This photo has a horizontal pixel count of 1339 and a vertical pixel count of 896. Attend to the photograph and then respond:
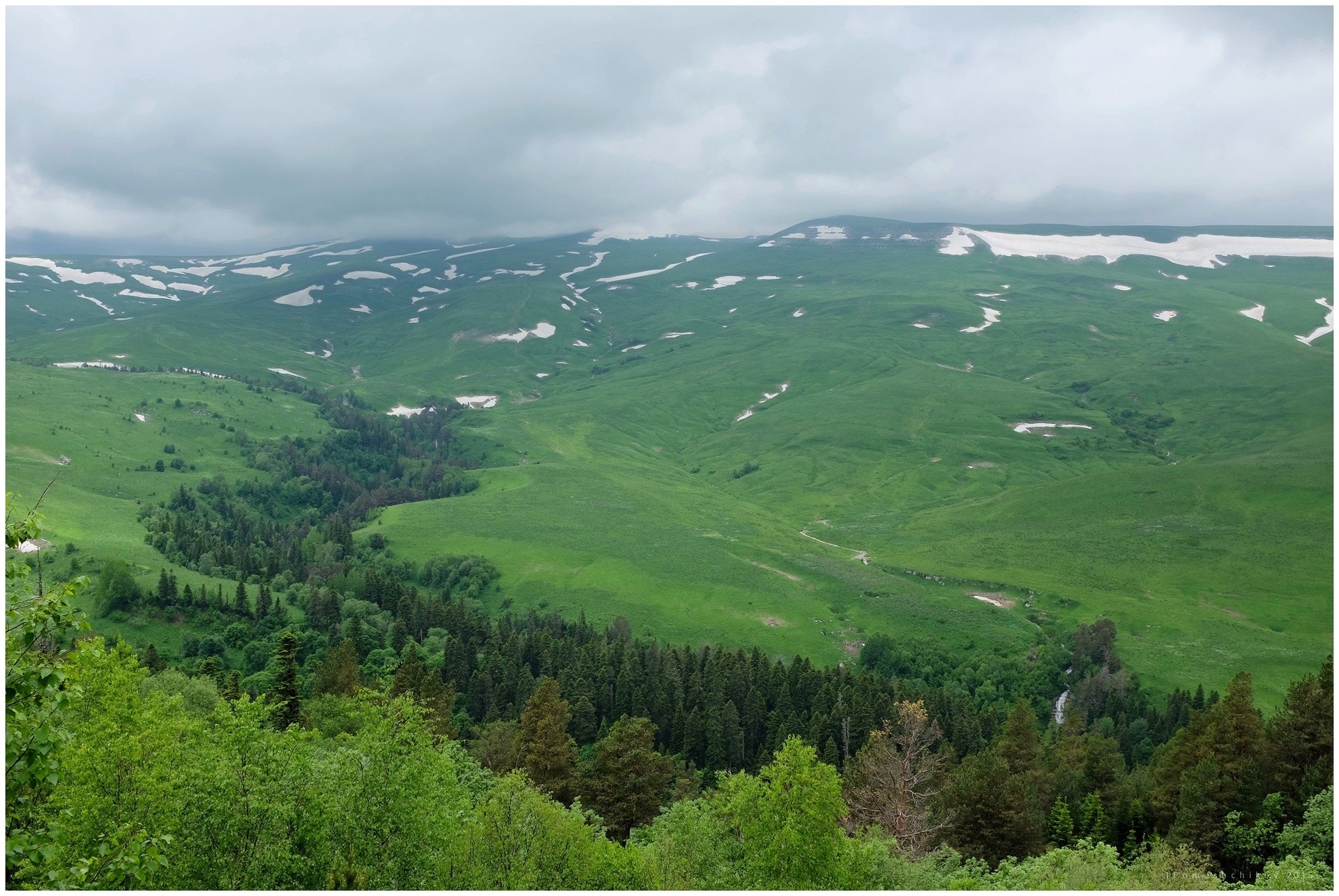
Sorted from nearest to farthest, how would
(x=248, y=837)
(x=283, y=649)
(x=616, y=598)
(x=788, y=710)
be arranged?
(x=248, y=837) → (x=283, y=649) → (x=788, y=710) → (x=616, y=598)

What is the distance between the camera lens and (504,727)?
80.1m

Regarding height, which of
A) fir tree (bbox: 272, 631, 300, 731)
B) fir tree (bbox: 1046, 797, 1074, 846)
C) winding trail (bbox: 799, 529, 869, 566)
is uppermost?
fir tree (bbox: 272, 631, 300, 731)

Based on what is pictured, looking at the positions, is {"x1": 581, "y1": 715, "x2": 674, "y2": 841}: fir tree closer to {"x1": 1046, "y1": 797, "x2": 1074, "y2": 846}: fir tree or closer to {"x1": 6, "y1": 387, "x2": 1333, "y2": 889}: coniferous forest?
{"x1": 6, "y1": 387, "x2": 1333, "y2": 889}: coniferous forest

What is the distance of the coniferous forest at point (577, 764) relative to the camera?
31688mm

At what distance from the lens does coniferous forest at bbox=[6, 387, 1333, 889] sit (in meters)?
31.7

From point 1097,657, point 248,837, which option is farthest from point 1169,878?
point 1097,657

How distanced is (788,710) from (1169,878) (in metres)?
58.2

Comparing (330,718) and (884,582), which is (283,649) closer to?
(330,718)

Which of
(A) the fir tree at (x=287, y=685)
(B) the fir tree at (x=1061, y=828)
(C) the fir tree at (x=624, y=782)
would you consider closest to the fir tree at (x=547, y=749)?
(C) the fir tree at (x=624, y=782)

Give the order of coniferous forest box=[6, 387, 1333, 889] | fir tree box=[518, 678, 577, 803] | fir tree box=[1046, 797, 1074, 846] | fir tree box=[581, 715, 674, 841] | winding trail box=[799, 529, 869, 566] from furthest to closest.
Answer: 1. winding trail box=[799, 529, 869, 566]
2. fir tree box=[518, 678, 577, 803]
3. fir tree box=[581, 715, 674, 841]
4. fir tree box=[1046, 797, 1074, 846]
5. coniferous forest box=[6, 387, 1333, 889]

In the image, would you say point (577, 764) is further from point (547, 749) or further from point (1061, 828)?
point (1061, 828)

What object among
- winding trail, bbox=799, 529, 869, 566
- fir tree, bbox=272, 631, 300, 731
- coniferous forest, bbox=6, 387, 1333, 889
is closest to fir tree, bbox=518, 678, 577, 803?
coniferous forest, bbox=6, 387, 1333, 889

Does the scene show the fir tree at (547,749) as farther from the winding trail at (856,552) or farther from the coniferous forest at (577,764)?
the winding trail at (856,552)

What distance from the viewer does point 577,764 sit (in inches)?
2950
